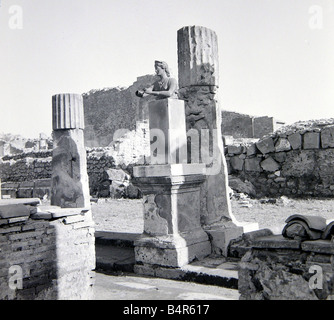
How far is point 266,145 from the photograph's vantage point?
1096 centimetres

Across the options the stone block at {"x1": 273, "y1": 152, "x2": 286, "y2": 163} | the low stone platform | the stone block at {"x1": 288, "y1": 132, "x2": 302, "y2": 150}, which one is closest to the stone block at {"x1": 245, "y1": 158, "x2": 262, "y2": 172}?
the stone block at {"x1": 273, "y1": 152, "x2": 286, "y2": 163}

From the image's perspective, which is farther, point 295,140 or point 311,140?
point 295,140

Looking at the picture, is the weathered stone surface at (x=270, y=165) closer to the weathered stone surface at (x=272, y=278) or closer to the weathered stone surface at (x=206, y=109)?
the weathered stone surface at (x=206, y=109)

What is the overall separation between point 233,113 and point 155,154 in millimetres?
18785

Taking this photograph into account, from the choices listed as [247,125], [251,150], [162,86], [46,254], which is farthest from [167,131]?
[247,125]

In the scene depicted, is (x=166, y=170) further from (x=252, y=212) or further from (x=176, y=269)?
(x=252, y=212)

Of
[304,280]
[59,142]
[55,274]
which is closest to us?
[304,280]

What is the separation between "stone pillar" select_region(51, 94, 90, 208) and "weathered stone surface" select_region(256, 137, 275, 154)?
5658 mm

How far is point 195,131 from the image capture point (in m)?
5.69

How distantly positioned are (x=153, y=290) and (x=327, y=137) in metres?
7.30

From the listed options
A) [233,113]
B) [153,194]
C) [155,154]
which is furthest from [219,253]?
[233,113]

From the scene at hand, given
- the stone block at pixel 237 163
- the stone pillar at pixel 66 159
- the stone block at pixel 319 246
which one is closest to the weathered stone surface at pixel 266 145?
the stone block at pixel 237 163
